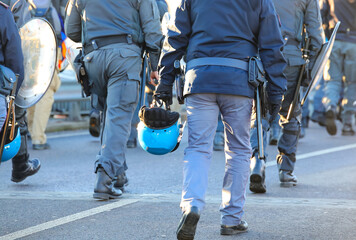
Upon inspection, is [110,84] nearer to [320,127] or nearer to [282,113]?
[282,113]

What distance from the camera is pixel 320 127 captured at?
47.8 feet

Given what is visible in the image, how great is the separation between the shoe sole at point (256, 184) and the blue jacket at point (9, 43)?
2.29m

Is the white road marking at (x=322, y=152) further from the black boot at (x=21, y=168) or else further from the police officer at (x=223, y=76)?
the police officer at (x=223, y=76)

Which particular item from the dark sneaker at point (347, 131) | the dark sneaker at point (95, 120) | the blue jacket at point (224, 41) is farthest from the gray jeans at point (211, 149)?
the dark sneaker at point (347, 131)

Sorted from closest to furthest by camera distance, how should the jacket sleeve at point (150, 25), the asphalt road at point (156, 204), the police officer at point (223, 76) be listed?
the police officer at point (223, 76) → the asphalt road at point (156, 204) → the jacket sleeve at point (150, 25)

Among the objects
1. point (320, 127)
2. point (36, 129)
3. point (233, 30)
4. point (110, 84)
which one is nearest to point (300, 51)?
point (110, 84)

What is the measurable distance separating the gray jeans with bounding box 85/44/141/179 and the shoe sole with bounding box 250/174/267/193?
1156 mm

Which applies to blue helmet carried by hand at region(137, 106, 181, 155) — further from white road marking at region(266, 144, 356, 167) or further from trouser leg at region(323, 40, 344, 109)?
trouser leg at region(323, 40, 344, 109)

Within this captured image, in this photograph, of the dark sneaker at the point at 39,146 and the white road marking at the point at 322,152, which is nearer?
the white road marking at the point at 322,152

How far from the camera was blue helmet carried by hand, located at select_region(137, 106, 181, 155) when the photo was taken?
17.3 feet

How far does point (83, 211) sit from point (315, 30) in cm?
288

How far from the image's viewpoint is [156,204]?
6.25m

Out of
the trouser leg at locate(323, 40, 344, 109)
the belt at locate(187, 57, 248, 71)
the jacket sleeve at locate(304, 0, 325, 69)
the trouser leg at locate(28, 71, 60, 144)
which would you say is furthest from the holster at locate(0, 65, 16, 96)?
the trouser leg at locate(323, 40, 344, 109)

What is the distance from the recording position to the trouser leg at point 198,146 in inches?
189
